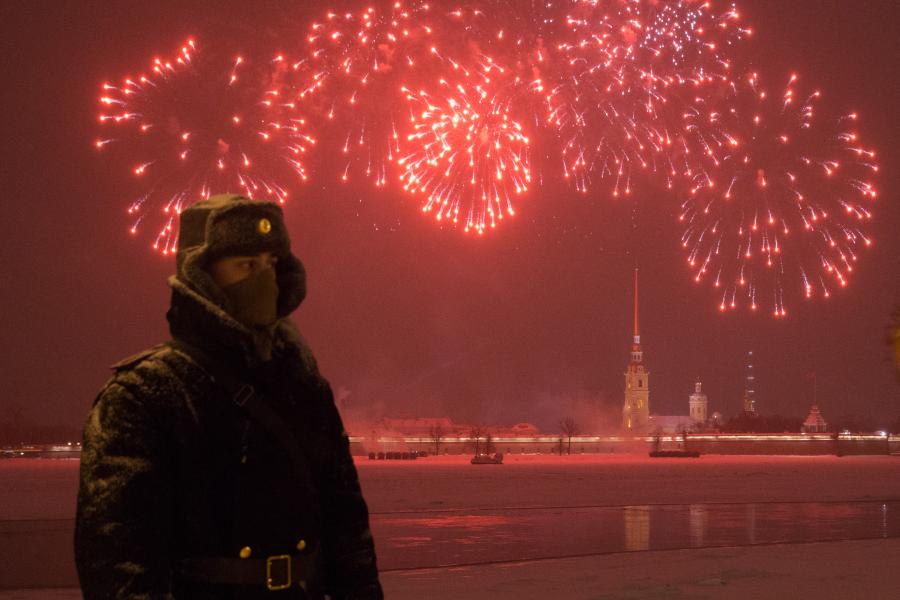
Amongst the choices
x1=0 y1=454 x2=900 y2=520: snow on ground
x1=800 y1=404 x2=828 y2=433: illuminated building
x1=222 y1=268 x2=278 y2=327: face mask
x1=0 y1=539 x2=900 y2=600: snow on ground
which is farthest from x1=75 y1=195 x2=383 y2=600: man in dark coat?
x1=800 y1=404 x2=828 y2=433: illuminated building

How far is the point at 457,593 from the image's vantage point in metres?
10.9

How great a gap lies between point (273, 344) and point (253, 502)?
1.90 ft

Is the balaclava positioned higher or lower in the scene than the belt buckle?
higher

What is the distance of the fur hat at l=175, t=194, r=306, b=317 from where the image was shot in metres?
3.32

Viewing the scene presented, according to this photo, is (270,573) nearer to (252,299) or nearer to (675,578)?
(252,299)

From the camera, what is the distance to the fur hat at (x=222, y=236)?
332 cm

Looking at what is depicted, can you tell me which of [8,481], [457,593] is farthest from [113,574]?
[8,481]

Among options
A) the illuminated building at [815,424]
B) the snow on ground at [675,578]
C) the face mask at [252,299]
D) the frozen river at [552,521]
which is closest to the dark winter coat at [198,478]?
the face mask at [252,299]

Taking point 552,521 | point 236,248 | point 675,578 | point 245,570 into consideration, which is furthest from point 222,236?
point 552,521

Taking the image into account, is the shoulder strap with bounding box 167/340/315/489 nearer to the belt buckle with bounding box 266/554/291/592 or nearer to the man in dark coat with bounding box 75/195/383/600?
the man in dark coat with bounding box 75/195/383/600

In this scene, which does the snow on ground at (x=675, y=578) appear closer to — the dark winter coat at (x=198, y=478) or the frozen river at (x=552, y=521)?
the frozen river at (x=552, y=521)

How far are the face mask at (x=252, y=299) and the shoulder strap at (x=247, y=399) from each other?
19 cm

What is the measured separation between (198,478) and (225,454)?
11 cm

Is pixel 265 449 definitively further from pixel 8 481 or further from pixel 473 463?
pixel 473 463
